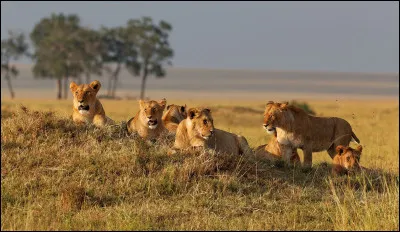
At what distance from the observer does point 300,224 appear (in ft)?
24.4

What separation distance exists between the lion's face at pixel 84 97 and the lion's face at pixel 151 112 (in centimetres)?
78

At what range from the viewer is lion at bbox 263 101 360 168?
35.1ft

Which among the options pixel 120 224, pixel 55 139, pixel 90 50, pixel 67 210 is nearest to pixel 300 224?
pixel 120 224

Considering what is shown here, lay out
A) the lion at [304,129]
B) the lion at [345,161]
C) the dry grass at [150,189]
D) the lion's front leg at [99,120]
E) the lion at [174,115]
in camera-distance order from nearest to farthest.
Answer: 1. the dry grass at [150,189]
2. the lion at [345,161]
3. the lion's front leg at [99,120]
4. the lion at [304,129]
5. the lion at [174,115]

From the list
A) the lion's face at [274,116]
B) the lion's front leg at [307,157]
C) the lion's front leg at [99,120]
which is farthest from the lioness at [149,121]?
the lion's front leg at [307,157]

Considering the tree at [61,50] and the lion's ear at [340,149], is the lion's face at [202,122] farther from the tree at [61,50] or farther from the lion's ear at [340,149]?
the tree at [61,50]

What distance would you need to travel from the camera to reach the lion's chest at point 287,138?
10922 millimetres

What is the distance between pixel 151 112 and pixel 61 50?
216 feet

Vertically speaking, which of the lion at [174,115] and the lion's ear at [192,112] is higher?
the lion's ear at [192,112]

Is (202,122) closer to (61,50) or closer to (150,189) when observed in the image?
(150,189)

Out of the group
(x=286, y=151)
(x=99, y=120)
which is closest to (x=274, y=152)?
(x=286, y=151)

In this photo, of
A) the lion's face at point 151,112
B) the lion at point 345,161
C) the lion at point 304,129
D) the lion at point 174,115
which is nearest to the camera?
the lion's face at point 151,112

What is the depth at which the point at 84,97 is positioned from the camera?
10.3 metres

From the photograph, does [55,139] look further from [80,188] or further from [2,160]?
[80,188]
